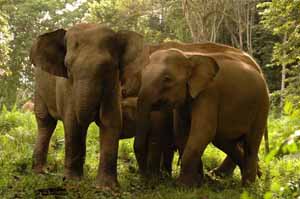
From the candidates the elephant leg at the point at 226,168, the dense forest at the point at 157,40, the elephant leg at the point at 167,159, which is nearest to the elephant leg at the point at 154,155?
the dense forest at the point at 157,40

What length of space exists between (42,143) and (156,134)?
1.72 metres

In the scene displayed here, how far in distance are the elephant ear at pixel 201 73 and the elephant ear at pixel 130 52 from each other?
1.02 metres

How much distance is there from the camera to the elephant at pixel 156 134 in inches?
309

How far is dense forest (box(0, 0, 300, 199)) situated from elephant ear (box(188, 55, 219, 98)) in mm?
1124

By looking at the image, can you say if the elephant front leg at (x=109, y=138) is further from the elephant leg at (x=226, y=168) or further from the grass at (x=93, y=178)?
the elephant leg at (x=226, y=168)

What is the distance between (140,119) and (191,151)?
0.75m

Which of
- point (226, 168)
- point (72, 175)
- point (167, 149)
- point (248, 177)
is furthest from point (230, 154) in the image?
point (72, 175)

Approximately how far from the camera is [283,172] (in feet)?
27.9

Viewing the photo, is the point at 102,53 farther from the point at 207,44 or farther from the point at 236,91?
the point at 207,44

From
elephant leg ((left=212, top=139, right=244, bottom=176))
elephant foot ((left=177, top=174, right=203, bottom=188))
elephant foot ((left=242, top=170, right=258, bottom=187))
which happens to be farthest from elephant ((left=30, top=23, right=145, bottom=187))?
elephant foot ((left=242, top=170, right=258, bottom=187))

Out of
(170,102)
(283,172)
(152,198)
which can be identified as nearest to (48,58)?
(170,102)

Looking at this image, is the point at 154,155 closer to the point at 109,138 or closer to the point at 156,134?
the point at 156,134

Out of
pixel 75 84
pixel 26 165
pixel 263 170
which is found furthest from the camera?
pixel 263 170

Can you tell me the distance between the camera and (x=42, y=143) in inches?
332
